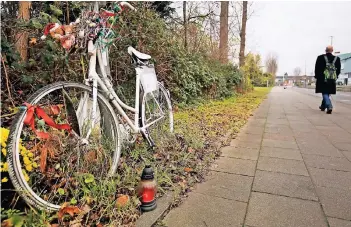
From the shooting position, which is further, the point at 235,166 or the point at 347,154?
the point at 347,154

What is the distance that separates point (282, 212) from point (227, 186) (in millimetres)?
522

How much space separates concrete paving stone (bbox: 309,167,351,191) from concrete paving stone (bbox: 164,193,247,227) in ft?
2.98

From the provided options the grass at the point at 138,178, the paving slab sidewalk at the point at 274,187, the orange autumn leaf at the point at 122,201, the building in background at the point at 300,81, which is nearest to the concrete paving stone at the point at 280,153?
the paving slab sidewalk at the point at 274,187

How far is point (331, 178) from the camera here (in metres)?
2.24

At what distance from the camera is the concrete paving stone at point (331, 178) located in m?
2.10

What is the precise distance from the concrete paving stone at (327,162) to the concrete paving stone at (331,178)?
0.13m

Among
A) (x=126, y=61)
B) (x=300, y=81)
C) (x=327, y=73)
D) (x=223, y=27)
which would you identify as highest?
(x=223, y=27)

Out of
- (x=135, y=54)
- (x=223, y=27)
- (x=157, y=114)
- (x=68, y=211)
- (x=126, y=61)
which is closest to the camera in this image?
(x=68, y=211)

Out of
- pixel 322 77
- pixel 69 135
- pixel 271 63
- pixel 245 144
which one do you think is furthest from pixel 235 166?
pixel 271 63

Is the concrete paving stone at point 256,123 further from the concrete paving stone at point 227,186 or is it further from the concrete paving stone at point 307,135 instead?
the concrete paving stone at point 227,186

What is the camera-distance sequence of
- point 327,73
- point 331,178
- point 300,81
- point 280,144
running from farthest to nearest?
point 300,81
point 327,73
point 280,144
point 331,178

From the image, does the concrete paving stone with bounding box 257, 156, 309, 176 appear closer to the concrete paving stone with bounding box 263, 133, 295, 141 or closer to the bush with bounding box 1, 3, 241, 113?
the concrete paving stone with bounding box 263, 133, 295, 141

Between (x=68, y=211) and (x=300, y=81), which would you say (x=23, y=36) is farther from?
(x=300, y=81)

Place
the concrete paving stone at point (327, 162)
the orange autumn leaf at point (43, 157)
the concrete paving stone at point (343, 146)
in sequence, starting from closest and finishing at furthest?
the orange autumn leaf at point (43, 157) < the concrete paving stone at point (327, 162) < the concrete paving stone at point (343, 146)
